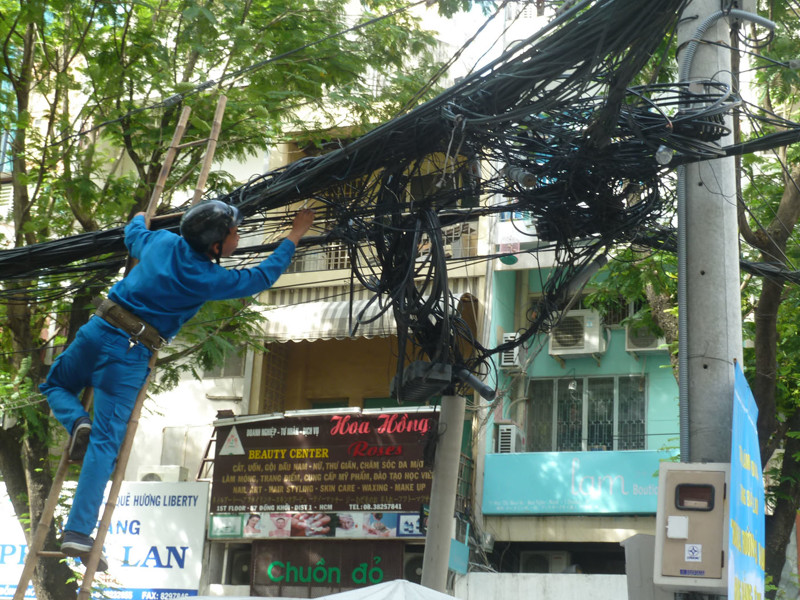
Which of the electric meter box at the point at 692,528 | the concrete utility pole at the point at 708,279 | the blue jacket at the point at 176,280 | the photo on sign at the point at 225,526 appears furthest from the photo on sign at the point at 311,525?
the electric meter box at the point at 692,528

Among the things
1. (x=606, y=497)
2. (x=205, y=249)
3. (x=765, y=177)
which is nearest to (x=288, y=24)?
(x=765, y=177)

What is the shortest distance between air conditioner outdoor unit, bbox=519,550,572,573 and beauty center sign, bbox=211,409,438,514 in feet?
7.70

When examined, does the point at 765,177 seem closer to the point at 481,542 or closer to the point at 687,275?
the point at 687,275

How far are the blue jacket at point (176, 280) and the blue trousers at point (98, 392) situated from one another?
0.20 metres

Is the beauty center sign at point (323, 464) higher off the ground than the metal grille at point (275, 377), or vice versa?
the metal grille at point (275, 377)

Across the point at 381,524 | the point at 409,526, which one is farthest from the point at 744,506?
the point at 381,524

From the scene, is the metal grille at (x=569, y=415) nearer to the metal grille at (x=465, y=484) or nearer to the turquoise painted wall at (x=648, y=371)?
the turquoise painted wall at (x=648, y=371)

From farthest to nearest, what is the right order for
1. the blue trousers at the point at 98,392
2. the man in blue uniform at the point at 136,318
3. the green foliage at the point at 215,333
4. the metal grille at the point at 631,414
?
the metal grille at the point at 631,414
the green foliage at the point at 215,333
the man in blue uniform at the point at 136,318
the blue trousers at the point at 98,392

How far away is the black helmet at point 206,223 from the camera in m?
5.82

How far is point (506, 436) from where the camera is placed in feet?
52.0

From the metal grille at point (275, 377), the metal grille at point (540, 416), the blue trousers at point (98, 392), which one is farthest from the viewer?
the metal grille at point (275, 377)

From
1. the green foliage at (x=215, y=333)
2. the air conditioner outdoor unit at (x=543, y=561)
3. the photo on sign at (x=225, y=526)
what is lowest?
the air conditioner outdoor unit at (x=543, y=561)

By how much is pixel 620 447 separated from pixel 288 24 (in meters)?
8.09

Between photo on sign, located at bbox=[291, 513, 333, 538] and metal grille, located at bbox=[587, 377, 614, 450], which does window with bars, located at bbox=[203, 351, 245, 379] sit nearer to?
photo on sign, located at bbox=[291, 513, 333, 538]
